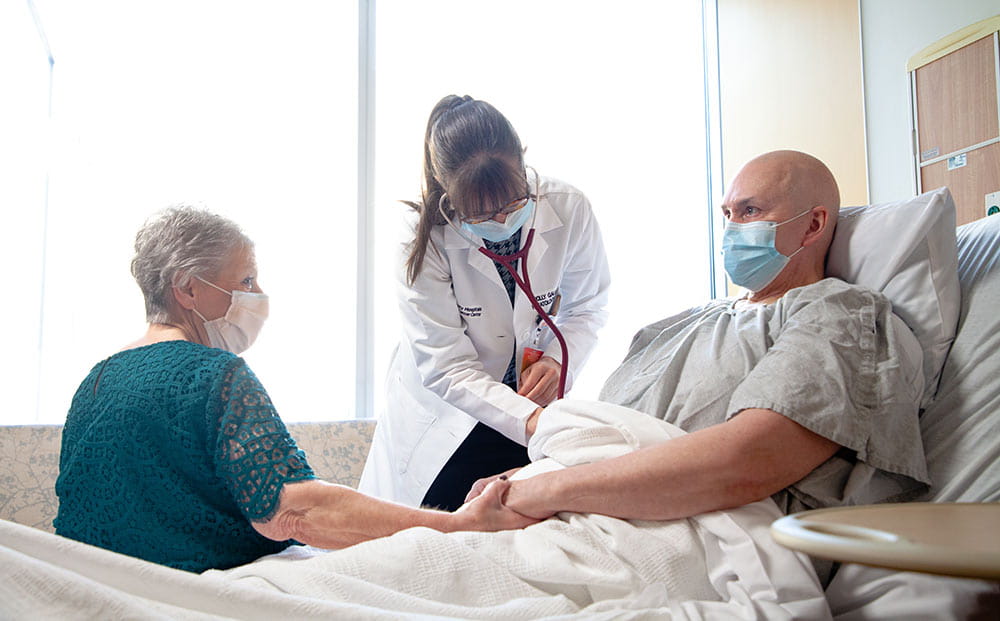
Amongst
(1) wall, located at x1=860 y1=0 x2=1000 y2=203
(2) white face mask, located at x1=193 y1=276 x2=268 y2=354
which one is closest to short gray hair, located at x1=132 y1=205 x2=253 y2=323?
(2) white face mask, located at x1=193 y1=276 x2=268 y2=354

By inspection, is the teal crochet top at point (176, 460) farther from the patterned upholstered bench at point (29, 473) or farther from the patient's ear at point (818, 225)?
the patterned upholstered bench at point (29, 473)

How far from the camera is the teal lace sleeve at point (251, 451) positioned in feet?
3.76

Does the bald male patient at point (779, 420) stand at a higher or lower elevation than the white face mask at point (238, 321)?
lower

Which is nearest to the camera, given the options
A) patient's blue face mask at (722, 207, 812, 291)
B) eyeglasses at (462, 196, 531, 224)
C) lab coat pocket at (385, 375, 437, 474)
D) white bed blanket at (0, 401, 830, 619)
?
white bed blanket at (0, 401, 830, 619)

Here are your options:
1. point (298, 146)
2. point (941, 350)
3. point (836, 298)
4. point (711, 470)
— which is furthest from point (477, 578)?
point (298, 146)

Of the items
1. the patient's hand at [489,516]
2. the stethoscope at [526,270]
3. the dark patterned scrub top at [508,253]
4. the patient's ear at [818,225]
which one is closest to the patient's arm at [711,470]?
the patient's hand at [489,516]

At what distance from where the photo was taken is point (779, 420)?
1.08 m

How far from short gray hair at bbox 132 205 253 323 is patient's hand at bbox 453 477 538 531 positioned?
26.9 inches

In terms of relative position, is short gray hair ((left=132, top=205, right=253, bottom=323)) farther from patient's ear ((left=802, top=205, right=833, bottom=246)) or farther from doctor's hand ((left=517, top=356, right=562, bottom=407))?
patient's ear ((left=802, top=205, right=833, bottom=246))

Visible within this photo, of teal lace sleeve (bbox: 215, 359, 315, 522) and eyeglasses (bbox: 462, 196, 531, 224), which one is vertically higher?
eyeglasses (bbox: 462, 196, 531, 224)

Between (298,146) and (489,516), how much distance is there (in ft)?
8.44

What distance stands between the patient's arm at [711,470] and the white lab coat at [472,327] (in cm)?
62

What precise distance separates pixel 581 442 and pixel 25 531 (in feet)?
2.62

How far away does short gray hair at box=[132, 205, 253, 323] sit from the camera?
4.56 feet
